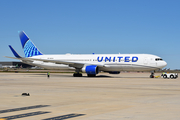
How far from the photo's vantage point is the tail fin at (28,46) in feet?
210

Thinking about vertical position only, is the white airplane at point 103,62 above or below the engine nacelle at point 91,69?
above

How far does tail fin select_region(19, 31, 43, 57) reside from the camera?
64.0m

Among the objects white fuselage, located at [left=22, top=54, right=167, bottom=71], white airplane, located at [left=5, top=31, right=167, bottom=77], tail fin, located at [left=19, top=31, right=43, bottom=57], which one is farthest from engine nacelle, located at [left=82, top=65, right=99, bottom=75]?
tail fin, located at [left=19, top=31, right=43, bottom=57]

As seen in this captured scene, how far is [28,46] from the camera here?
6456 cm

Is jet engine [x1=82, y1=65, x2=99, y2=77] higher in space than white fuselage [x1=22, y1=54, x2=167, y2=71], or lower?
lower

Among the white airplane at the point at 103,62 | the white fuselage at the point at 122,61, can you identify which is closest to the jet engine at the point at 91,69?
the white airplane at the point at 103,62

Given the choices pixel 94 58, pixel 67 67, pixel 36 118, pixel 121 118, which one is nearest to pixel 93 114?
pixel 121 118

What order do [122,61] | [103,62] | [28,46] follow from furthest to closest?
[28,46], [103,62], [122,61]

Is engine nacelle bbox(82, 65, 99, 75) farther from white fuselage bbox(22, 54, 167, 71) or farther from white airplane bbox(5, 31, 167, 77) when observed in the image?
white fuselage bbox(22, 54, 167, 71)

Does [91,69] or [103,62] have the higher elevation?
[103,62]

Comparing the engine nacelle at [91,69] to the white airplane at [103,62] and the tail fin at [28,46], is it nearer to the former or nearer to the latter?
the white airplane at [103,62]

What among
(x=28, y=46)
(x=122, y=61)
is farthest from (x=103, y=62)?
(x=28, y=46)

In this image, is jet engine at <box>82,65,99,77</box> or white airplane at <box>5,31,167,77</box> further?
jet engine at <box>82,65,99,77</box>

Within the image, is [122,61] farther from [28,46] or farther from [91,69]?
[28,46]
